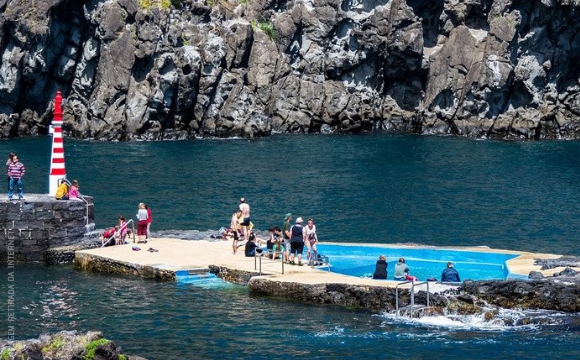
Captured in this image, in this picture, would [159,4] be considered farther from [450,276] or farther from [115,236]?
[450,276]

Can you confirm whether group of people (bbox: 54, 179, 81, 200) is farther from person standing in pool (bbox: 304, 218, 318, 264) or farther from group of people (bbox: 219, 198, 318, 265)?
person standing in pool (bbox: 304, 218, 318, 264)

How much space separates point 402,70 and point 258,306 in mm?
82866

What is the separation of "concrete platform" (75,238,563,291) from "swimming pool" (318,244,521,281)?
45.7 inches

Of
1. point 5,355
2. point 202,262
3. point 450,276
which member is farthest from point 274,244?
point 5,355

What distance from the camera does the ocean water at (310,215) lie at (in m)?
35.4

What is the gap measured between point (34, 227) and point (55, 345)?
20876 millimetres

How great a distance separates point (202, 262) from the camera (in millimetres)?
45219

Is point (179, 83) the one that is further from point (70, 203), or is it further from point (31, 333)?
point (31, 333)

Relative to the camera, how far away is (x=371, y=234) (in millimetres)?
61562

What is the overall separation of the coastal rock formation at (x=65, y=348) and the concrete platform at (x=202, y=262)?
45.2 feet

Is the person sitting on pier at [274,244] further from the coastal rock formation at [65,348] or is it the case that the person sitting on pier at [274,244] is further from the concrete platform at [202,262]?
the coastal rock formation at [65,348]

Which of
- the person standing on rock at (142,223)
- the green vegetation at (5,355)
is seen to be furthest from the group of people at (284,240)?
the green vegetation at (5,355)

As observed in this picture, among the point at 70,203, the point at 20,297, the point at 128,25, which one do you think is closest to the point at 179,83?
the point at 128,25

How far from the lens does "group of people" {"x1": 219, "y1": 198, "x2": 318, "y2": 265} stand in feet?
145
